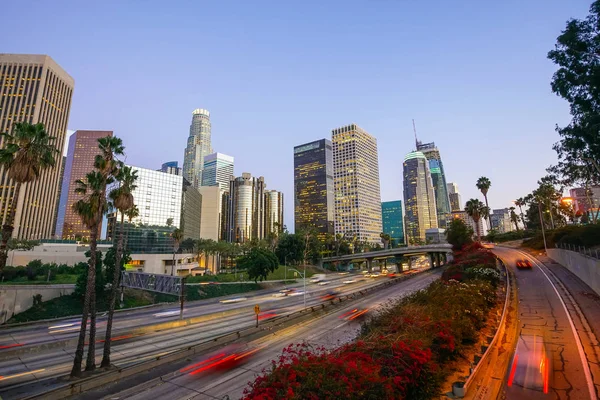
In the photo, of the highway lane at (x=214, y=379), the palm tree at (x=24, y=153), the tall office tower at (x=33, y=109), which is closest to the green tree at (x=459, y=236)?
the highway lane at (x=214, y=379)

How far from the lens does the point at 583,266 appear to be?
33.6 meters

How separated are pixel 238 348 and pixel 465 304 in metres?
17.7

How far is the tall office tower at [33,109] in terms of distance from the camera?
5069 inches

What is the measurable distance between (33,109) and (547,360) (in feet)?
614

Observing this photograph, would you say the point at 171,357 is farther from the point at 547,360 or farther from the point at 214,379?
the point at 547,360

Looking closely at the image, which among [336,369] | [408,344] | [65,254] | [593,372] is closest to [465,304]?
[593,372]

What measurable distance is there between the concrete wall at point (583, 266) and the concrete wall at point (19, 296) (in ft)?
223

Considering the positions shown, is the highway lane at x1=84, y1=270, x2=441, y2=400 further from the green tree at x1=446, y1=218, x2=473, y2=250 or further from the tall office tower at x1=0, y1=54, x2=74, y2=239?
the tall office tower at x1=0, y1=54, x2=74, y2=239

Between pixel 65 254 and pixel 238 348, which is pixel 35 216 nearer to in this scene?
pixel 65 254

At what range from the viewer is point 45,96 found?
138 m

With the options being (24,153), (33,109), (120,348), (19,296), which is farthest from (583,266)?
(33,109)

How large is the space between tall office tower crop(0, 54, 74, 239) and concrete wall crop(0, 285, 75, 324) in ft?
365

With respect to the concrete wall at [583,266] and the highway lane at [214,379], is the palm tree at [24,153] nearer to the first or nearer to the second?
the highway lane at [214,379]

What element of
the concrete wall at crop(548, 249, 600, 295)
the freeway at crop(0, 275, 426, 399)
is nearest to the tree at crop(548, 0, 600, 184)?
the concrete wall at crop(548, 249, 600, 295)
